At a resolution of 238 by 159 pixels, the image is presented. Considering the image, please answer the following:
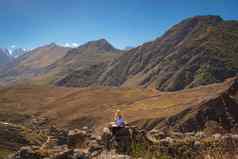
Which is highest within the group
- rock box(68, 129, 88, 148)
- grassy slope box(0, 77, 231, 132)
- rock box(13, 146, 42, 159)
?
grassy slope box(0, 77, 231, 132)

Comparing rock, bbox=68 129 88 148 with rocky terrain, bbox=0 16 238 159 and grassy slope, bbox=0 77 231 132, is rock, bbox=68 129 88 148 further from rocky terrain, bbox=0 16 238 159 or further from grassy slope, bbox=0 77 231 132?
grassy slope, bbox=0 77 231 132

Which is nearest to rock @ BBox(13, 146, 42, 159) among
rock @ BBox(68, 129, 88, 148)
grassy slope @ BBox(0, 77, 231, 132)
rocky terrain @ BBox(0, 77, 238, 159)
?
rocky terrain @ BBox(0, 77, 238, 159)

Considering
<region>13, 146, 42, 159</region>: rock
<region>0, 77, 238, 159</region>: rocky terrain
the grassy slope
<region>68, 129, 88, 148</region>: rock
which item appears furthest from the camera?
the grassy slope

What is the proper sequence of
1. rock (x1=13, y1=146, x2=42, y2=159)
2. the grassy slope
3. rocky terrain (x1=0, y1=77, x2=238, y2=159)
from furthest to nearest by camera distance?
the grassy slope → rocky terrain (x1=0, y1=77, x2=238, y2=159) → rock (x1=13, y1=146, x2=42, y2=159)

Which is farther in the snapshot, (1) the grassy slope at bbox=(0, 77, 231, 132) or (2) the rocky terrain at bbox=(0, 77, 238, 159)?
(1) the grassy slope at bbox=(0, 77, 231, 132)

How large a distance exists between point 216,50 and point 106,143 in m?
181

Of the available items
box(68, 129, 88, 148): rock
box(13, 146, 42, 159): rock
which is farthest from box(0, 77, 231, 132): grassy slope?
box(13, 146, 42, 159): rock

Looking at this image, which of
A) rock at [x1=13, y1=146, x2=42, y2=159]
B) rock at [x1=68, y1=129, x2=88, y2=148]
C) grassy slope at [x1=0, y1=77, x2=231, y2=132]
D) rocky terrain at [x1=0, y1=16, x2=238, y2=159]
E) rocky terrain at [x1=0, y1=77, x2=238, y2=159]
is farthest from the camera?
grassy slope at [x1=0, y1=77, x2=231, y2=132]

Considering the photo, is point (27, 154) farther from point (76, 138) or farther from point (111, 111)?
point (111, 111)

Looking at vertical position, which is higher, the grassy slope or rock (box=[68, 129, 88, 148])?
the grassy slope

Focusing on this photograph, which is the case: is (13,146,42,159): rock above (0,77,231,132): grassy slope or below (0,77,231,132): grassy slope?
below

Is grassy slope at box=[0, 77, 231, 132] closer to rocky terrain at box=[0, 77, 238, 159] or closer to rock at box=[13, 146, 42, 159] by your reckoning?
rocky terrain at box=[0, 77, 238, 159]

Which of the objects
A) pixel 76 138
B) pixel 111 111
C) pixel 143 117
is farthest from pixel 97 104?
pixel 76 138

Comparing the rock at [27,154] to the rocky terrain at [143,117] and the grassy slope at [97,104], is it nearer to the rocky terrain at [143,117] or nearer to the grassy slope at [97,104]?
the rocky terrain at [143,117]
